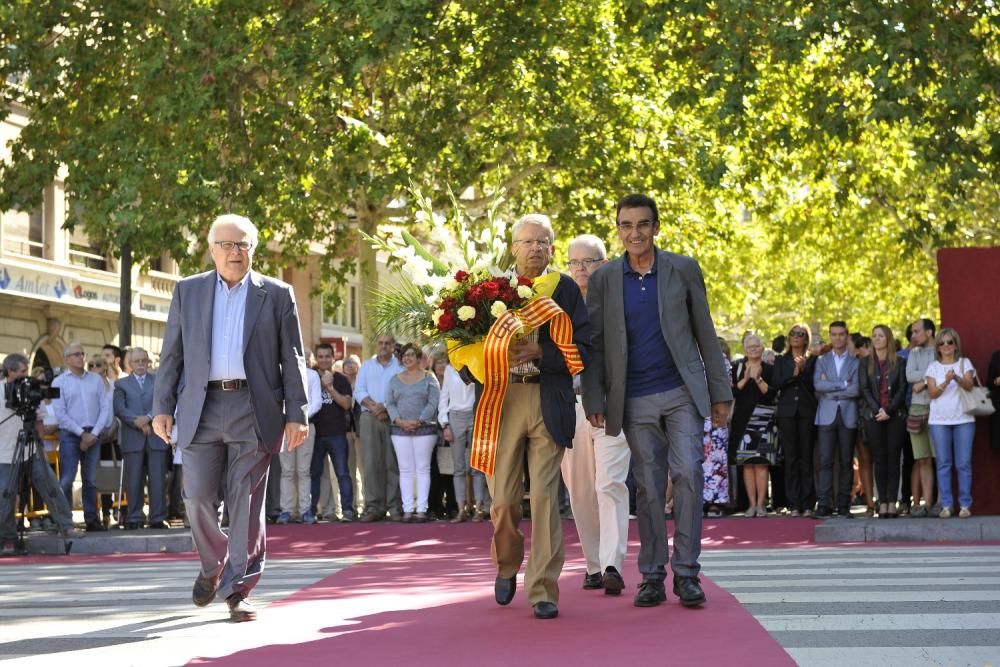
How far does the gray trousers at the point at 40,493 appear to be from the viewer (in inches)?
687

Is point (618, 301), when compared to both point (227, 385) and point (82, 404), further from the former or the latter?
point (82, 404)

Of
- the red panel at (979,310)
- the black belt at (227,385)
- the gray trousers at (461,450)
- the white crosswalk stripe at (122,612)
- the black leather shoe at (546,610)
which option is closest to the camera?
the white crosswalk stripe at (122,612)

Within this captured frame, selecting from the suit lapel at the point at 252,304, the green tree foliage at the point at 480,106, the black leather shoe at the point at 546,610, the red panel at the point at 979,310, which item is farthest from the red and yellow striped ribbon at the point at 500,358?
the green tree foliage at the point at 480,106

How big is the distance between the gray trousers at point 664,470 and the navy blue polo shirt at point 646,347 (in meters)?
0.07

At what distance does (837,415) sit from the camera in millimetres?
19266

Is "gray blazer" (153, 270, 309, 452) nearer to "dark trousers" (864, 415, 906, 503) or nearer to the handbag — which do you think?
the handbag

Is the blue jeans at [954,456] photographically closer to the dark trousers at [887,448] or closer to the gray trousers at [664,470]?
the dark trousers at [887,448]

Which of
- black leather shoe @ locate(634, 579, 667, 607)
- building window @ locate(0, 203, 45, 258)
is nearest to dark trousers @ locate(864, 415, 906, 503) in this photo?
black leather shoe @ locate(634, 579, 667, 607)

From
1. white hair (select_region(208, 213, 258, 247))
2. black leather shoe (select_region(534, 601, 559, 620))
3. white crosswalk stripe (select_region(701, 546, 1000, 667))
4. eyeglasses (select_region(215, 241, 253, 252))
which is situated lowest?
white crosswalk stripe (select_region(701, 546, 1000, 667))

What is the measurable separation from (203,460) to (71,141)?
17.5 m

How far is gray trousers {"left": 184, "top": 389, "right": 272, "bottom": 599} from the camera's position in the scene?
9.41 m

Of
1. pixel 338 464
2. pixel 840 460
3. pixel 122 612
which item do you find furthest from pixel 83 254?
pixel 122 612

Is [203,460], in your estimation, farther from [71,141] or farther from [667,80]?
[667,80]

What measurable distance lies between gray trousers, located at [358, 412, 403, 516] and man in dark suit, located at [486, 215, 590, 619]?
38.8 ft
